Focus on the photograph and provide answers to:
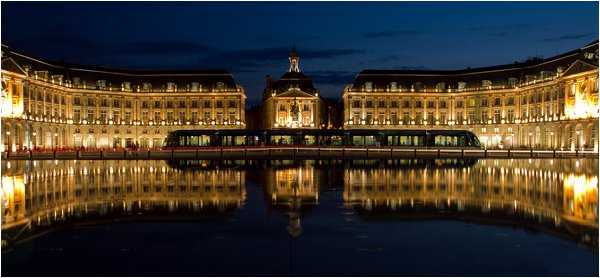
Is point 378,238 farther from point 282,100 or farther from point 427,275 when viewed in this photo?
point 282,100

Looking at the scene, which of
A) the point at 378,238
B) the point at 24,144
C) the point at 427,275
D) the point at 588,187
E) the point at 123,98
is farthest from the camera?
the point at 123,98

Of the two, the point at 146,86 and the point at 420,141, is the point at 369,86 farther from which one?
the point at 146,86

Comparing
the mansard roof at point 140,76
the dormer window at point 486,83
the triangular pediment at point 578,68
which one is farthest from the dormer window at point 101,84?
the triangular pediment at point 578,68

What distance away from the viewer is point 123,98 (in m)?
126

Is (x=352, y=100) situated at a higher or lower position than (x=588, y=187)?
higher

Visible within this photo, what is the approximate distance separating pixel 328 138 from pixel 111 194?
64756mm

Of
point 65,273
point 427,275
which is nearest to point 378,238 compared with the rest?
point 427,275

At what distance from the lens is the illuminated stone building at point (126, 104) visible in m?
109

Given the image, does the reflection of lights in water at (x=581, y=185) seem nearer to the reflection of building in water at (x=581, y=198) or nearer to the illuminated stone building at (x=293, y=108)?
the reflection of building in water at (x=581, y=198)

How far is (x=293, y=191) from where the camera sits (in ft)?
89.2

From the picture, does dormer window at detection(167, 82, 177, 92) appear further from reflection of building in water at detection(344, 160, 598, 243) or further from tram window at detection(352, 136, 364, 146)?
reflection of building in water at detection(344, 160, 598, 243)

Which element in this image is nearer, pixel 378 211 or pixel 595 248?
pixel 595 248

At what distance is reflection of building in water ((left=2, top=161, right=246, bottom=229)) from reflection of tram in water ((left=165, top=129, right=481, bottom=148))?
4700cm

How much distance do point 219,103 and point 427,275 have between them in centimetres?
11991
